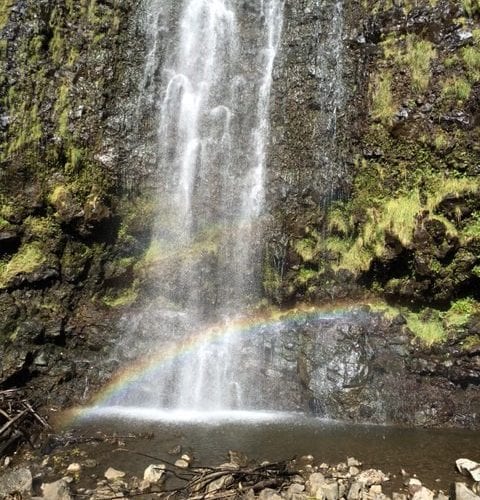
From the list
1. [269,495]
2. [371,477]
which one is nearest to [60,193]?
[269,495]

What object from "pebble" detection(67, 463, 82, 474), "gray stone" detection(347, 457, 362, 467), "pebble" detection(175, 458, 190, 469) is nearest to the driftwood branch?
"pebble" detection(67, 463, 82, 474)

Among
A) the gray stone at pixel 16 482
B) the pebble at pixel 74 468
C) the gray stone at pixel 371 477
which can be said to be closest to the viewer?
the gray stone at pixel 16 482

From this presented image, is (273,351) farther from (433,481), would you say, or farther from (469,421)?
(433,481)

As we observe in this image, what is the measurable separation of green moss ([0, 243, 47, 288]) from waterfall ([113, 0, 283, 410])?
3353 millimetres

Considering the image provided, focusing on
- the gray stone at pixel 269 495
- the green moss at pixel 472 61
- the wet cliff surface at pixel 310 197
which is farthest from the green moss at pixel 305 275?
the gray stone at pixel 269 495

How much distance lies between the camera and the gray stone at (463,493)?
6.93 metres

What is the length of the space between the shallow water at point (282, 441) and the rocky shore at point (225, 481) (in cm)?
24

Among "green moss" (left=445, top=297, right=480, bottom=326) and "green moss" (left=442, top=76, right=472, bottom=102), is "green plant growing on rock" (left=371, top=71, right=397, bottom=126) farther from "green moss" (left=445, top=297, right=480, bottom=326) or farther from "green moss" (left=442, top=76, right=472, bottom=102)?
"green moss" (left=445, top=297, right=480, bottom=326)

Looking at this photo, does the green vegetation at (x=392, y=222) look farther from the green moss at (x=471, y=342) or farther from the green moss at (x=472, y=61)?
the green moss at (x=472, y=61)

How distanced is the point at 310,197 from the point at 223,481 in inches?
377

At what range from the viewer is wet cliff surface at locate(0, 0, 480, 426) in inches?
493

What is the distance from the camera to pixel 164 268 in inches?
615

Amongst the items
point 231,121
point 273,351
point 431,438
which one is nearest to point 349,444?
point 431,438

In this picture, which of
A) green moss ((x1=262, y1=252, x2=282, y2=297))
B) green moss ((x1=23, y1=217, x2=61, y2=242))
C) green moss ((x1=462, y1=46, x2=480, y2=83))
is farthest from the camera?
green moss ((x1=262, y1=252, x2=282, y2=297))
